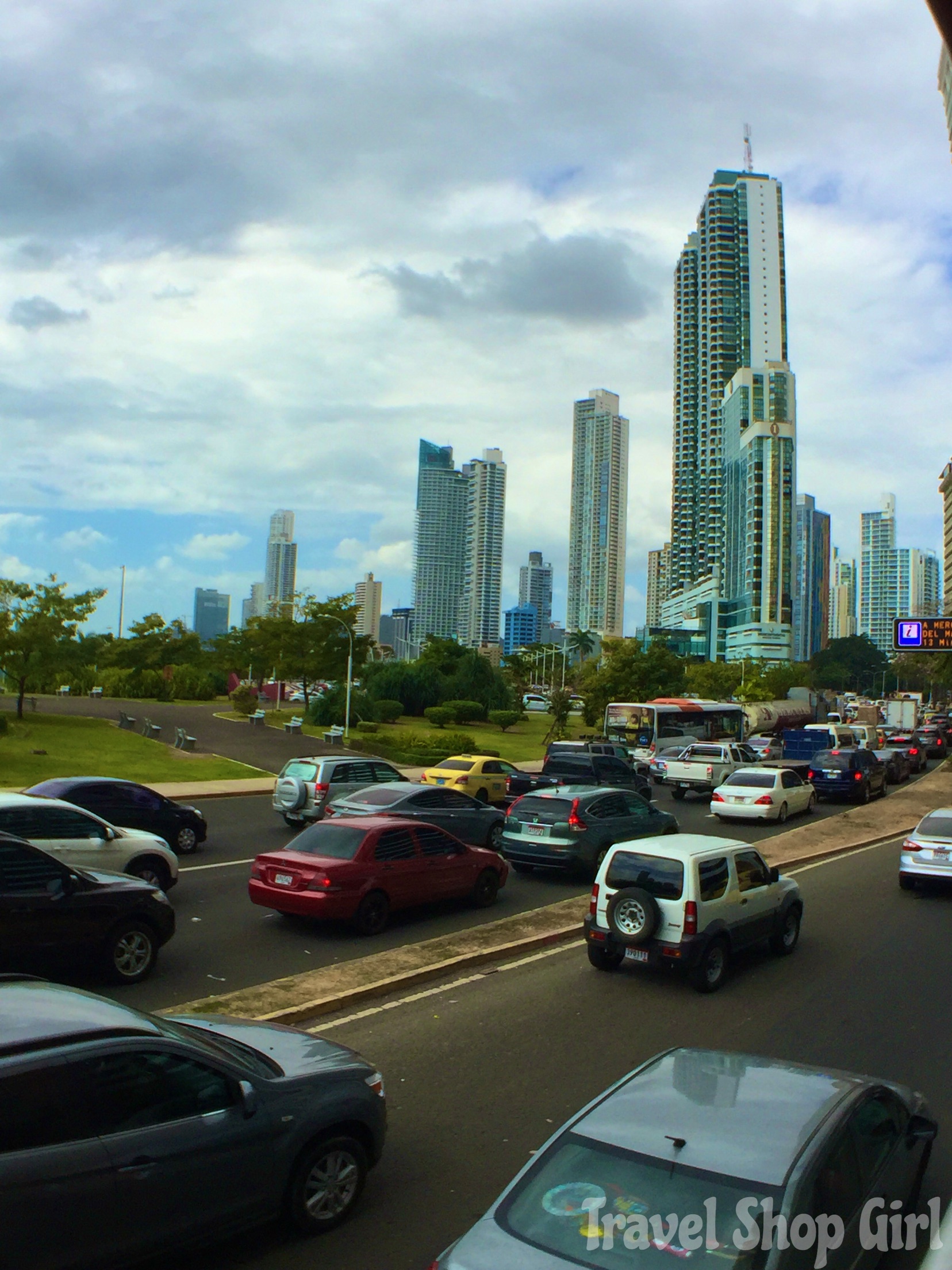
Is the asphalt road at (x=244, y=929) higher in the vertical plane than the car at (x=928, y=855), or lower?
lower

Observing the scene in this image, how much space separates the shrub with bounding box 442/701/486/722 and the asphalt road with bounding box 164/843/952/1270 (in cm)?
5029

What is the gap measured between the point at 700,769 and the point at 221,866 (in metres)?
18.4

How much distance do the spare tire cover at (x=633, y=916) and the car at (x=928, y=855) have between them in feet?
25.9

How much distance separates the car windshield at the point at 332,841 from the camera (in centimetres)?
1252

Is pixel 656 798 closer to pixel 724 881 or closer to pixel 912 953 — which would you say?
pixel 912 953

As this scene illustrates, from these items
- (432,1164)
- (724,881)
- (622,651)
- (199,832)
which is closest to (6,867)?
(432,1164)

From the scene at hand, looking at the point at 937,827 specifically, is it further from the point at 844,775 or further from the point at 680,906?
the point at 844,775

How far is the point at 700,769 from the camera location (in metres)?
31.2

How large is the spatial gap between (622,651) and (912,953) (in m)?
54.3

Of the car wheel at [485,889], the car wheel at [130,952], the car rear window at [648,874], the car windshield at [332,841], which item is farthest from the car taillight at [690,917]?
the car wheel at [130,952]

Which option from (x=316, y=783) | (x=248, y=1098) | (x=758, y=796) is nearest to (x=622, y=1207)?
(x=248, y=1098)

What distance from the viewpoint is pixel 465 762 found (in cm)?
2650

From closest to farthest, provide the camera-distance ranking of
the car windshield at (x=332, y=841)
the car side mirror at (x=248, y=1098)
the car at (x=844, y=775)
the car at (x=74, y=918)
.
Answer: the car side mirror at (x=248, y=1098) → the car at (x=74, y=918) → the car windshield at (x=332, y=841) → the car at (x=844, y=775)

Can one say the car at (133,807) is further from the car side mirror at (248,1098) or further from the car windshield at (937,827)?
the car windshield at (937,827)
